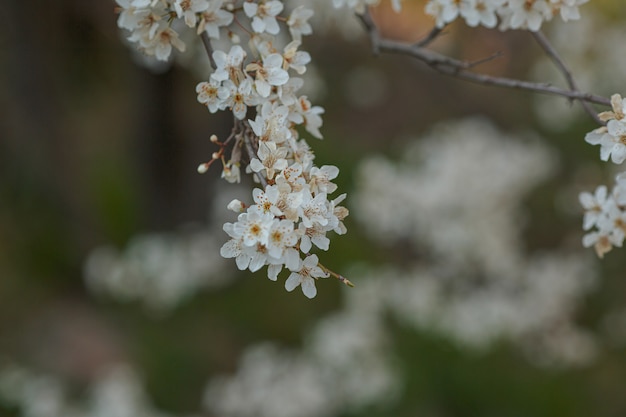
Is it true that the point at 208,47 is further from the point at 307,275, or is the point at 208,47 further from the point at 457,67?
the point at 457,67

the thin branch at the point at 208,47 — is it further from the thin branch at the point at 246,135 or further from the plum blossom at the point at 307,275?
the plum blossom at the point at 307,275

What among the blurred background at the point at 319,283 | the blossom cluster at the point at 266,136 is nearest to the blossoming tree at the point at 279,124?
the blossom cluster at the point at 266,136

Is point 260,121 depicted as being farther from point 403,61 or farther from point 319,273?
point 403,61

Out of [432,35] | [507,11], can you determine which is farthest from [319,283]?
[507,11]

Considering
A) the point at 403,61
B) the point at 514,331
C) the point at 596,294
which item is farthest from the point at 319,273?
the point at 403,61

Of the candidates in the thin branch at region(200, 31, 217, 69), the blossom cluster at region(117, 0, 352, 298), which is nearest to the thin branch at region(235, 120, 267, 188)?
the blossom cluster at region(117, 0, 352, 298)

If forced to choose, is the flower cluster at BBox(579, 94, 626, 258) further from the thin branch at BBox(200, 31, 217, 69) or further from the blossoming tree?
the thin branch at BBox(200, 31, 217, 69)
